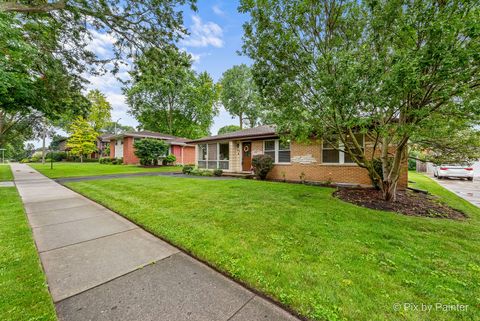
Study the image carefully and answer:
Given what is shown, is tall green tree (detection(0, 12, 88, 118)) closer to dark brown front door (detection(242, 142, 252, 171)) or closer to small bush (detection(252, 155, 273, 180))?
dark brown front door (detection(242, 142, 252, 171))

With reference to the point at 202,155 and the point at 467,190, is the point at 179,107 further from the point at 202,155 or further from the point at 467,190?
the point at 467,190

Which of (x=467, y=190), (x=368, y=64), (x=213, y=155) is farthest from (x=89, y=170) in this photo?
(x=467, y=190)

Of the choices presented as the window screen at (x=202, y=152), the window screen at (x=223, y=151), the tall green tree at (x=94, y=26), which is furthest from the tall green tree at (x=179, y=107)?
the tall green tree at (x=94, y=26)

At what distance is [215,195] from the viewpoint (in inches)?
259

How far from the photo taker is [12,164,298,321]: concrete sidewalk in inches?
73.2

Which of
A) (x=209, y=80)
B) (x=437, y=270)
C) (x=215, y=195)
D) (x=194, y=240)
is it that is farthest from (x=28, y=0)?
(x=209, y=80)

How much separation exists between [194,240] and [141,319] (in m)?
1.52

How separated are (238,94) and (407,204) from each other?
29.6 m

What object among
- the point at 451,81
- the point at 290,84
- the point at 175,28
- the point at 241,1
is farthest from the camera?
the point at 175,28

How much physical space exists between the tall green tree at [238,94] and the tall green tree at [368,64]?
25.8 m

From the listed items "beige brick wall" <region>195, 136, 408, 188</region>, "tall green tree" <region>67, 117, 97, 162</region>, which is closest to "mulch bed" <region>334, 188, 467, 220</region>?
"beige brick wall" <region>195, 136, 408, 188</region>

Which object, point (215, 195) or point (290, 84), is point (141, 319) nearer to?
point (215, 195)

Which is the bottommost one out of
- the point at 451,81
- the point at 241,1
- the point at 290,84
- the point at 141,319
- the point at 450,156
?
the point at 141,319

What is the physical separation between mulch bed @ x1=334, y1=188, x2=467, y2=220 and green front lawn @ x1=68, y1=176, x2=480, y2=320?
454 mm
